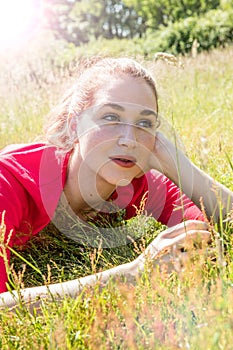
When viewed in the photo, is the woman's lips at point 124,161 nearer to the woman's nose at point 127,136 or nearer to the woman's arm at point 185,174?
the woman's nose at point 127,136

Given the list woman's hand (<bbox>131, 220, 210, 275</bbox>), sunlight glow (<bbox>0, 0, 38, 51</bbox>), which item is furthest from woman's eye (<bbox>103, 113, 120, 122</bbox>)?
sunlight glow (<bbox>0, 0, 38, 51</bbox>)

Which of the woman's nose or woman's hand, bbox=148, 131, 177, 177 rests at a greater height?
the woman's nose

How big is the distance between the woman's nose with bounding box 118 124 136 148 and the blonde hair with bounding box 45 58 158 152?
0.92 ft

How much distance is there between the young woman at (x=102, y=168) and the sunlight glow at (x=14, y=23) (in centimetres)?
934

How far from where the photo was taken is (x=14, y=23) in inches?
632

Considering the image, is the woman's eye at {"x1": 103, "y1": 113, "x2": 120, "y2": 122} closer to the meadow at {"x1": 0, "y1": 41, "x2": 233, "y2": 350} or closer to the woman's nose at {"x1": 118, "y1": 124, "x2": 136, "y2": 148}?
the woman's nose at {"x1": 118, "y1": 124, "x2": 136, "y2": 148}

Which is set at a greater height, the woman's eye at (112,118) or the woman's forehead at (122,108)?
the woman's forehead at (122,108)

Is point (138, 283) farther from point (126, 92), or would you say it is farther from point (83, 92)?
point (83, 92)

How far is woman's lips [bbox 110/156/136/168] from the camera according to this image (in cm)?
220

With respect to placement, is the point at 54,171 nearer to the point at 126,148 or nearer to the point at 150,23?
the point at 126,148

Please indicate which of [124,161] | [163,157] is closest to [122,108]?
[124,161]

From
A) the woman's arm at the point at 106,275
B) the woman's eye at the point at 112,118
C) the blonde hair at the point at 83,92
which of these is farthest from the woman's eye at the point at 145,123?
the woman's arm at the point at 106,275

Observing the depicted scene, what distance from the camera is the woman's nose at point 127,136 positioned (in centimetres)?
216

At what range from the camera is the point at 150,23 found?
20.9 m
